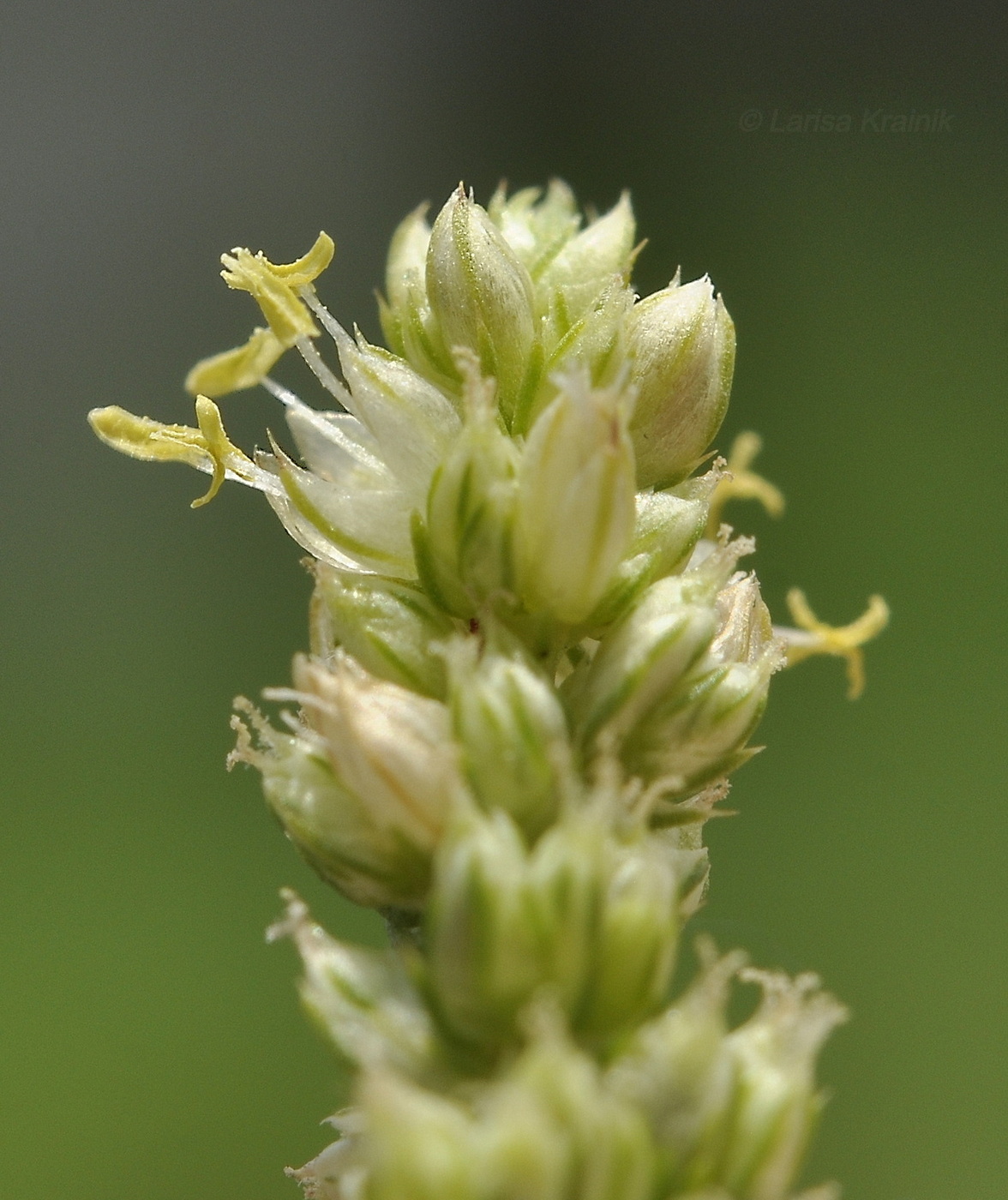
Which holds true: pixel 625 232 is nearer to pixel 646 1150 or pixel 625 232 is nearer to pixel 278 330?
pixel 278 330

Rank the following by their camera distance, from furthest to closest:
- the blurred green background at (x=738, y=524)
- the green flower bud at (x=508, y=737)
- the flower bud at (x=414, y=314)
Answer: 1. the blurred green background at (x=738, y=524)
2. the flower bud at (x=414, y=314)
3. the green flower bud at (x=508, y=737)

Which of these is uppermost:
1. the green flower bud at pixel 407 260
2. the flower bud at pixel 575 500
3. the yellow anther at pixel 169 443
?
the green flower bud at pixel 407 260

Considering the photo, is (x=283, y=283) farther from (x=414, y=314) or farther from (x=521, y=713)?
(x=521, y=713)

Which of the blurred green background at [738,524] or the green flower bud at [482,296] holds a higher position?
Result: the blurred green background at [738,524]

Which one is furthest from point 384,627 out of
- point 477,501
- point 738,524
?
point 738,524

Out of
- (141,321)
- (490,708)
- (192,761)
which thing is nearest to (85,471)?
(141,321)

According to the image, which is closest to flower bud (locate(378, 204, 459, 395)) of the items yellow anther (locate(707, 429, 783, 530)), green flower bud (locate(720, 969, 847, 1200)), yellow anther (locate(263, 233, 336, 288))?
yellow anther (locate(263, 233, 336, 288))

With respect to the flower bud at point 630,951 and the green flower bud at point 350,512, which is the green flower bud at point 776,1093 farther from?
the green flower bud at point 350,512

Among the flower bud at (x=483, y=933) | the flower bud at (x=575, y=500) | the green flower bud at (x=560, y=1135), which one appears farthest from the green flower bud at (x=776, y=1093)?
the flower bud at (x=575, y=500)
